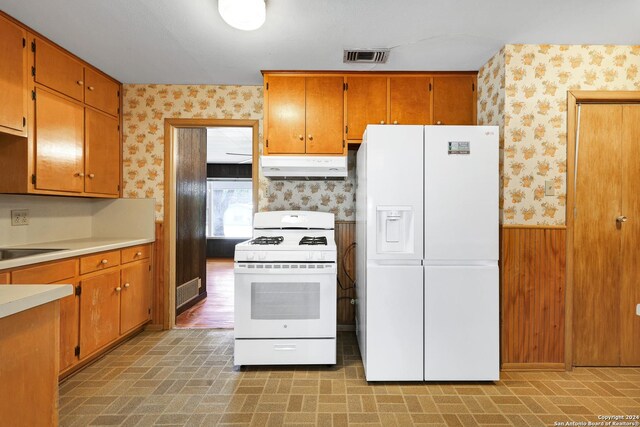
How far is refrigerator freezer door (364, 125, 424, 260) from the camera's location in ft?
6.98

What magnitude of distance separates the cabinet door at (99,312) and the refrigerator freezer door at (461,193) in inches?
91.2

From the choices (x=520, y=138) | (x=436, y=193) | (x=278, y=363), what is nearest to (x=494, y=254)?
(x=436, y=193)

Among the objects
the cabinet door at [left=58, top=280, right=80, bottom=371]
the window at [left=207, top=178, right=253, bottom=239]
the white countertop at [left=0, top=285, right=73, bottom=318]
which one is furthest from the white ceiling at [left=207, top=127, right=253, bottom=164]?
the white countertop at [left=0, top=285, right=73, bottom=318]

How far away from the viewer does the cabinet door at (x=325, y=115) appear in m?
2.76

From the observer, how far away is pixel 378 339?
213cm

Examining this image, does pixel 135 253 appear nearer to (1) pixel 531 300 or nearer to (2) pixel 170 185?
(2) pixel 170 185

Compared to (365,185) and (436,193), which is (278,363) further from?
(436,193)

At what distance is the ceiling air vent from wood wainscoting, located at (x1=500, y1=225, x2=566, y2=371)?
1.55 m

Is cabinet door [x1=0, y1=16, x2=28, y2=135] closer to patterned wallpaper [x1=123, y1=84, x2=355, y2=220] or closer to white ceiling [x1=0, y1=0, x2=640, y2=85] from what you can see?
white ceiling [x1=0, y1=0, x2=640, y2=85]

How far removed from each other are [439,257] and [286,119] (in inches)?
63.9

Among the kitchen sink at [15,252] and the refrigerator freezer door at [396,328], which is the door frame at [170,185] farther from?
the refrigerator freezer door at [396,328]

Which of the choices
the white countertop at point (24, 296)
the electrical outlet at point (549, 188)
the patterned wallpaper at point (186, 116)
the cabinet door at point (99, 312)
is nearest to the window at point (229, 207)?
the patterned wallpaper at point (186, 116)

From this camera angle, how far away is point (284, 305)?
7.58 ft

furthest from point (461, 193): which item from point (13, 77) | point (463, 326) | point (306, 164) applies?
point (13, 77)
